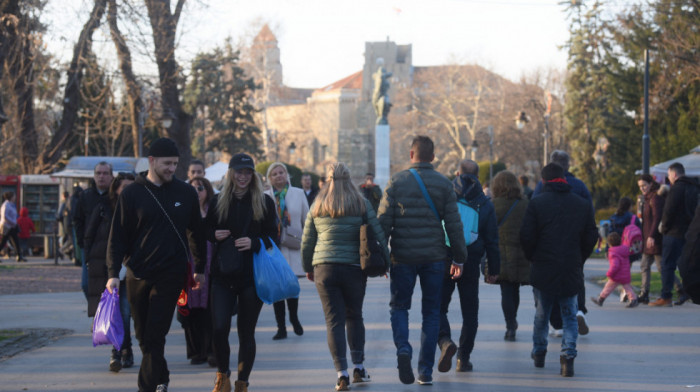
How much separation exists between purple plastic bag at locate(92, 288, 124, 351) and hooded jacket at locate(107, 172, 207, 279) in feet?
1.70

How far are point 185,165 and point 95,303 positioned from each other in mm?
15743

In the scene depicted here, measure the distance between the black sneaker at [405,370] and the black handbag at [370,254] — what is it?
0.75 metres

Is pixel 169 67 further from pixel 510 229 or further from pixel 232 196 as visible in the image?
pixel 232 196

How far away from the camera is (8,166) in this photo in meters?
41.1

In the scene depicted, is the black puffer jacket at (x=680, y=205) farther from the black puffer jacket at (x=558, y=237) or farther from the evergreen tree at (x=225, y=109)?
the evergreen tree at (x=225, y=109)

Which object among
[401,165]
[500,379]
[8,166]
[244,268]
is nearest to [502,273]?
[500,379]

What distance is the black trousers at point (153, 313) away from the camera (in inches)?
266

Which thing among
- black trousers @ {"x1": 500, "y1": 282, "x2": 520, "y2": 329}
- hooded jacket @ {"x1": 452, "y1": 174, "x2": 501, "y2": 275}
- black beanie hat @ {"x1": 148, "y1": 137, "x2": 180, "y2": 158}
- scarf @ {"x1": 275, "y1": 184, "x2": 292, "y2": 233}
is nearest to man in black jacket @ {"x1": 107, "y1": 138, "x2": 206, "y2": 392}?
black beanie hat @ {"x1": 148, "y1": 137, "x2": 180, "y2": 158}

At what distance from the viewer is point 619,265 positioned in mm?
13672

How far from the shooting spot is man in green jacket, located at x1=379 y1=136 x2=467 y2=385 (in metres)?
7.89

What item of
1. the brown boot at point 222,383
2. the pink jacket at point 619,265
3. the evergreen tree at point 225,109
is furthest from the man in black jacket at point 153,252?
the evergreen tree at point 225,109

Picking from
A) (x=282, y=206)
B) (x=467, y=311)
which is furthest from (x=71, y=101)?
(x=467, y=311)

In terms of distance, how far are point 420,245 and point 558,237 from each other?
1443 millimetres

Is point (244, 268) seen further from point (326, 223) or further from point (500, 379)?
point (500, 379)
